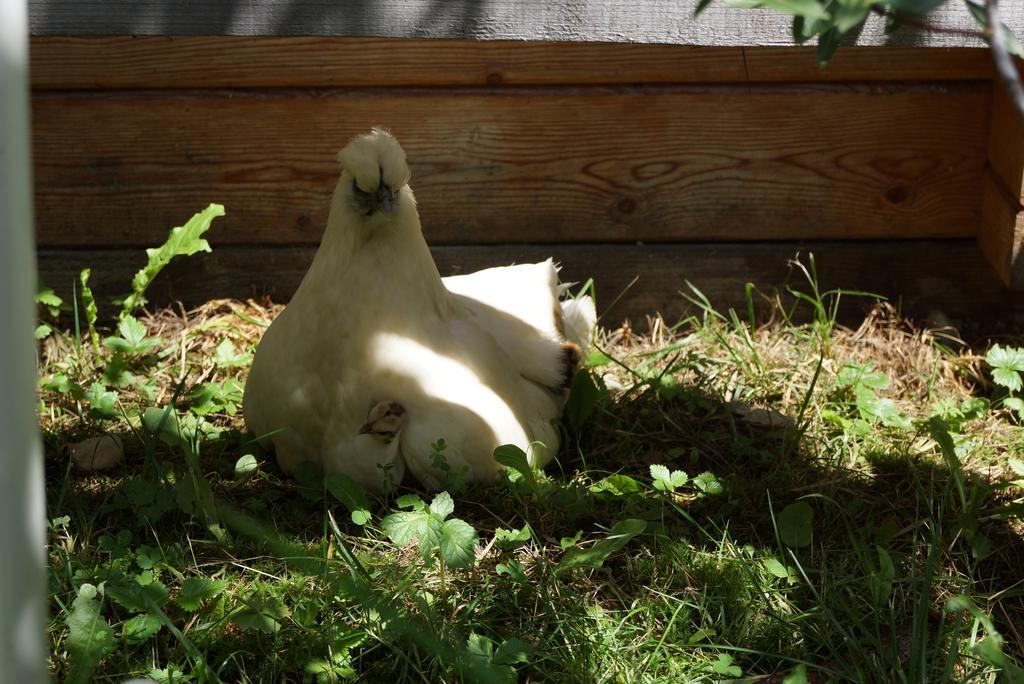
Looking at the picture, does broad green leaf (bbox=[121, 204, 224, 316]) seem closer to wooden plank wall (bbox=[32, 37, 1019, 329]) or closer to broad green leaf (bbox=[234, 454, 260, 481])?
wooden plank wall (bbox=[32, 37, 1019, 329])

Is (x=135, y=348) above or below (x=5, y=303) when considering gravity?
below

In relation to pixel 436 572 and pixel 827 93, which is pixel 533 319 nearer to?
pixel 436 572

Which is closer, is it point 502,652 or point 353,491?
point 502,652

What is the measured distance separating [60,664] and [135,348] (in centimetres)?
126

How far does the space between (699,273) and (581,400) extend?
895 millimetres

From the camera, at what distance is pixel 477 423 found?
2.43 m

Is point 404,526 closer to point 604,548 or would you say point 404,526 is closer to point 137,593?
point 604,548

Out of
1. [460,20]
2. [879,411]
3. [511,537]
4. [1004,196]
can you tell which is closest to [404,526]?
[511,537]

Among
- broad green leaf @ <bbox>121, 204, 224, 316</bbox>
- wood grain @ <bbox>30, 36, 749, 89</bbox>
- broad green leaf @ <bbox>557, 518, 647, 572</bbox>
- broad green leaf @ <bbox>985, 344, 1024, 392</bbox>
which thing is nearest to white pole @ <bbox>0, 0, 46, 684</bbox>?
broad green leaf @ <bbox>557, 518, 647, 572</bbox>

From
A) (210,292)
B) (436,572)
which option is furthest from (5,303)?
(210,292)

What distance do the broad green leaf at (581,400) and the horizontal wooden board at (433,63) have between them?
39.6 inches

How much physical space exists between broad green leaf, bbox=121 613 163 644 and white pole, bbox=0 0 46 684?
117cm

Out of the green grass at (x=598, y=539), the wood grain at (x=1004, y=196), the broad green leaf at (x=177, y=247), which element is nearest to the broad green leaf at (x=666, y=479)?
the green grass at (x=598, y=539)

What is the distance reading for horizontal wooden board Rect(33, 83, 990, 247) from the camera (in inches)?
127
